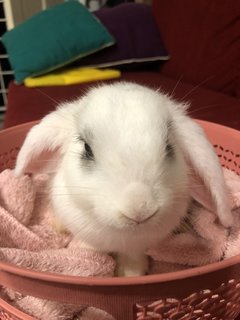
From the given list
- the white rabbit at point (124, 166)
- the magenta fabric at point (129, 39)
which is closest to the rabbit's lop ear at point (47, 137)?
the white rabbit at point (124, 166)

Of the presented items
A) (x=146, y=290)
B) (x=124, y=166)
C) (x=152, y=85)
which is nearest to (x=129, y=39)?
(x=152, y=85)

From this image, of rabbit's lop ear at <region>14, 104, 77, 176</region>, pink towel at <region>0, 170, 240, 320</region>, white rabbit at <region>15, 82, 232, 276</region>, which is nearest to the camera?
white rabbit at <region>15, 82, 232, 276</region>

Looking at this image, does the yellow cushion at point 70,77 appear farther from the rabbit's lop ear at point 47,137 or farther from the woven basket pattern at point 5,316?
the woven basket pattern at point 5,316

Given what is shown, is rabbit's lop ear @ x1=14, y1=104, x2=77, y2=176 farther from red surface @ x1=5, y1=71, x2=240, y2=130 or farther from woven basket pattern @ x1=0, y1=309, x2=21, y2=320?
red surface @ x1=5, y1=71, x2=240, y2=130

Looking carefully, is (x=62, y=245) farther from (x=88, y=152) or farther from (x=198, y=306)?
(x=198, y=306)

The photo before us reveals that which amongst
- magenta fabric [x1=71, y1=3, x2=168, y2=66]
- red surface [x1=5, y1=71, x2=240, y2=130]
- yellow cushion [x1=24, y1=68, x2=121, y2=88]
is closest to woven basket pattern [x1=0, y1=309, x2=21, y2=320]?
red surface [x1=5, y1=71, x2=240, y2=130]

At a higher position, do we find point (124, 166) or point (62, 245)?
point (124, 166)

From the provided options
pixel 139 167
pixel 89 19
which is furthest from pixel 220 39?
pixel 139 167
